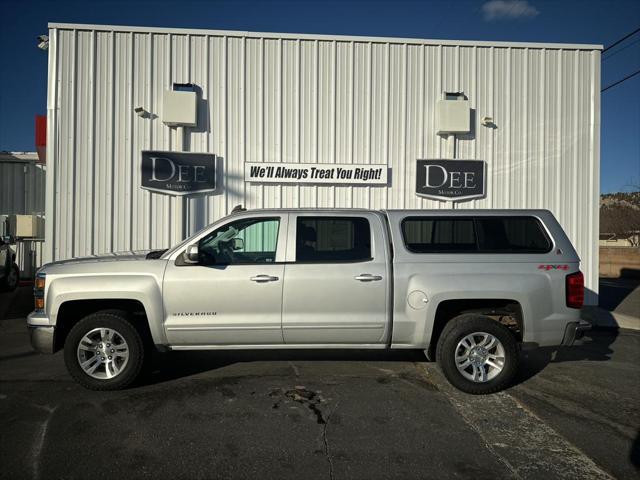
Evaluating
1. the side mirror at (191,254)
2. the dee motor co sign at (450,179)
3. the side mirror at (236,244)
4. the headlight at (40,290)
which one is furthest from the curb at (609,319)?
the headlight at (40,290)

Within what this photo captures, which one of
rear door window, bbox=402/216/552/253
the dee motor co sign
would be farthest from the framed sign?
rear door window, bbox=402/216/552/253

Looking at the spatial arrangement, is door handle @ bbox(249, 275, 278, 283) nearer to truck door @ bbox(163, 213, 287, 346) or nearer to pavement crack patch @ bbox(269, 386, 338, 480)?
truck door @ bbox(163, 213, 287, 346)

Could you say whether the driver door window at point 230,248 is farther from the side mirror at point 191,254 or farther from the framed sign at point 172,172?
the framed sign at point 172,172

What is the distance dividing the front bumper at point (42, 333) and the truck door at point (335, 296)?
233 cm

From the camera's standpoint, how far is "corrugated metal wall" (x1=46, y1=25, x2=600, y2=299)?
9.15 m

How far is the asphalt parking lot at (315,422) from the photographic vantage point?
3.40 m

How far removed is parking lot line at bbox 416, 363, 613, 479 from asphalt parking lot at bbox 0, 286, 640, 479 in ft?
0.05

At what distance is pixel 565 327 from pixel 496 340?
70 centimetres

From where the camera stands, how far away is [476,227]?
204 inches

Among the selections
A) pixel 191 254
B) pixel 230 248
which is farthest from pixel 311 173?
pixel 191 254

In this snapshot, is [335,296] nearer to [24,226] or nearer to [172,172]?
[172,172]

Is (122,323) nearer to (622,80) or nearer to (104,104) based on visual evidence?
(104,104)

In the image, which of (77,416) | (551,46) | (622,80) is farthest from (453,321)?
(622,80)

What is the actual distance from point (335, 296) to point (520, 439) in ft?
6.73
